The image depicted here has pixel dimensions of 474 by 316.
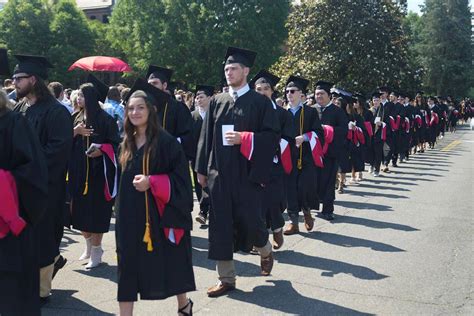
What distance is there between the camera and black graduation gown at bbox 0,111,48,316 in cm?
378

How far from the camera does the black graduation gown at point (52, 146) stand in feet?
17.0

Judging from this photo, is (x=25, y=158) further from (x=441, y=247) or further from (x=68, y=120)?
(x=441, y=247)

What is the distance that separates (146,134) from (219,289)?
1.90 metres

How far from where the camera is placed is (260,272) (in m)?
6.39

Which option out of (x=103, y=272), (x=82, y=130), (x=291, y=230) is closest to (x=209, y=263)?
(x=103, y=272)

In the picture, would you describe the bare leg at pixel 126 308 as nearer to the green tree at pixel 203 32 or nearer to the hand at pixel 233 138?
the hand at pixel 233 138

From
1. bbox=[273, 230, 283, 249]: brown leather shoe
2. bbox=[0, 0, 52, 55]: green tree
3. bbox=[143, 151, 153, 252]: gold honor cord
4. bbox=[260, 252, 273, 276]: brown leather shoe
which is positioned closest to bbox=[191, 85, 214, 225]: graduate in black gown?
bbox=[273, 230, 283, 249]: brown leather shoe

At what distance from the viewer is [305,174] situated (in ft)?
28.5

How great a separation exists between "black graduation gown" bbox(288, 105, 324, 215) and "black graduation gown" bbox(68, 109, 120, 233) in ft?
9.43

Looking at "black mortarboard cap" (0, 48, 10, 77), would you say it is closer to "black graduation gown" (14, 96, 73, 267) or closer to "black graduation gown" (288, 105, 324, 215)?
"black graduation gown" (14, 96, 73, 267)

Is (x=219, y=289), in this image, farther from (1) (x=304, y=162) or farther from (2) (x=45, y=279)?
(1) (x=304, y=162)

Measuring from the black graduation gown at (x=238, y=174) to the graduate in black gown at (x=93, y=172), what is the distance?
1.35 metres

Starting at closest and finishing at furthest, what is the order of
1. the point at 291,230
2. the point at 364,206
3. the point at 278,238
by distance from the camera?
the point at 278,238 < the point at 291,230 < the point at 364,206

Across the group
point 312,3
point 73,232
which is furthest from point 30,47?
point 73,232
